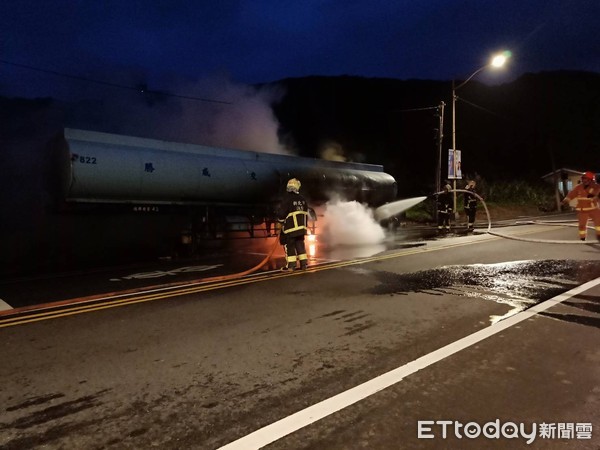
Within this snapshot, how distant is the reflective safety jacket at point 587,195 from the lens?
999 centimetres

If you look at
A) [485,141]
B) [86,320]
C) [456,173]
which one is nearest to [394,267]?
[86,320]

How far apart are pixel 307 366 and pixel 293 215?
5.03m

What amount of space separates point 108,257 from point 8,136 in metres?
3.52

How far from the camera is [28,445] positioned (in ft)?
8.52

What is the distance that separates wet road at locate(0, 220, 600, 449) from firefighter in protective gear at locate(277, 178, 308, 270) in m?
1.65

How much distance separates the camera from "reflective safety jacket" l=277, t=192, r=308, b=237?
8.57m

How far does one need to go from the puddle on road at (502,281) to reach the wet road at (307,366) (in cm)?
6

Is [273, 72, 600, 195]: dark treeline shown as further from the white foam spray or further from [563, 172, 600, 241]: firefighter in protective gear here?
[563, 172, 600, 241]: firefighter in protective gear

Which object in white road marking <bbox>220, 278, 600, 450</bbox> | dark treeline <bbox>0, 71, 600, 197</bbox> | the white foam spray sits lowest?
white road marking <bbox>220, 278, 600, 450</bbox>

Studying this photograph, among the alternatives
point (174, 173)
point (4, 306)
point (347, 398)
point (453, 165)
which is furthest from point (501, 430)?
point (453, 165)

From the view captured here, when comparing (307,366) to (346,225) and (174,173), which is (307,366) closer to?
(174,173)

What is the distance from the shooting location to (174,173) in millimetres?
10609

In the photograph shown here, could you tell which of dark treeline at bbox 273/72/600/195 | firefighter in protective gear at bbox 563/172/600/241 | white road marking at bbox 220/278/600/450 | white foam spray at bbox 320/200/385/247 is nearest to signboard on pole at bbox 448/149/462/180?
white foam spray at bbox 320/200/385/247

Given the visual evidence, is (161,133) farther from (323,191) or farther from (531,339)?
(531,339)
